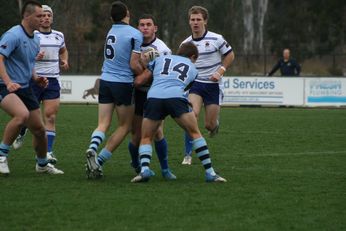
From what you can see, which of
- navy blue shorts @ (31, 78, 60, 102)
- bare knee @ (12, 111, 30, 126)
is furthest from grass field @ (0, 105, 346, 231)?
navy blue shorts @ (31, 78, 60, 102)

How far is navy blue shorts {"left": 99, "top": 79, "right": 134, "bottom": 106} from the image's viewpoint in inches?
412

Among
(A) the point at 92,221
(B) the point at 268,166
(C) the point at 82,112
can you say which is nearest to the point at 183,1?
(C) the point at 82,112

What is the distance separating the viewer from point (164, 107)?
1001 centimetres

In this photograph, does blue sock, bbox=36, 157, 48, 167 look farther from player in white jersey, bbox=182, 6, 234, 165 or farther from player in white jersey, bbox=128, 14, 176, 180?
player in white jersey, bbox=182, 6, 234, 165

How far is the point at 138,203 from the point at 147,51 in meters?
2.60

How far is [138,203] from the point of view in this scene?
8.61 m

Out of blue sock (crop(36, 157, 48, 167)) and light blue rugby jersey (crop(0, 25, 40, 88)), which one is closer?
light blue rugby jersey (crop(0, 25, 40, 88))

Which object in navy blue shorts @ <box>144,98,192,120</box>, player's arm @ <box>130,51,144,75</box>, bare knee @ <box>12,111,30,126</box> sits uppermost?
player's arm @ <box>130,51,144,75</box>

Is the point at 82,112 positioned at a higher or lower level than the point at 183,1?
lower

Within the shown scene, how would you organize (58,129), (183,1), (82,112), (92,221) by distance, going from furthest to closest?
1. (183,1)
2. (82,112)
3. (58,129)
4. (92,221)

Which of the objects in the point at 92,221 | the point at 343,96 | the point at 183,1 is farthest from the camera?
the point at 183,1

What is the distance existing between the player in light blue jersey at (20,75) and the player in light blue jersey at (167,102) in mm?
1532

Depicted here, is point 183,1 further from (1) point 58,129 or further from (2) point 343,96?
(1) point 58,129

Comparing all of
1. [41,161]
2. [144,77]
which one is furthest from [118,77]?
[41,161]
